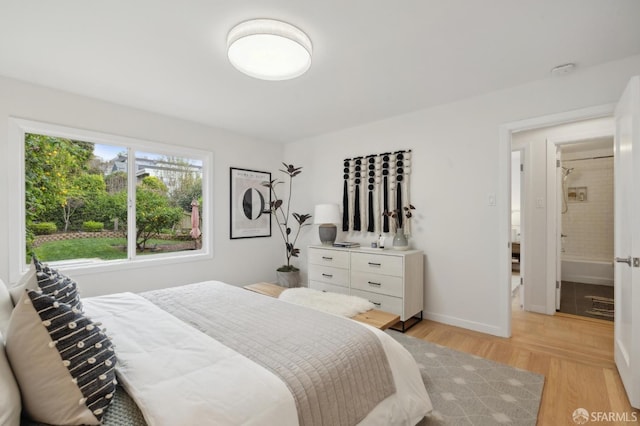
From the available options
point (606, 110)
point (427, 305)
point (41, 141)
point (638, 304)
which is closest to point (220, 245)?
point (41, 141)

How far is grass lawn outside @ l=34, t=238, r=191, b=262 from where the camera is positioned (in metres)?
2.81

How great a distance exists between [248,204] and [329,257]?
59.2 inches

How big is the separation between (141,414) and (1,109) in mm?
3012

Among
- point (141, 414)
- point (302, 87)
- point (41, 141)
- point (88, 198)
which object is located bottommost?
point (141, 414)

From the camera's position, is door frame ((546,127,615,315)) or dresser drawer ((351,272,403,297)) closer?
dresser drawer ((351,272,403,297))

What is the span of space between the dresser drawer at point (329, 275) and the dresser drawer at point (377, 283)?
0.12 meters

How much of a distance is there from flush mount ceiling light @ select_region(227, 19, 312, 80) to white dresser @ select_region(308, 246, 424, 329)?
6.63ft

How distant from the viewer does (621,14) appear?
175 centimetres

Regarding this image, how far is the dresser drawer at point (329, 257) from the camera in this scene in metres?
3.48

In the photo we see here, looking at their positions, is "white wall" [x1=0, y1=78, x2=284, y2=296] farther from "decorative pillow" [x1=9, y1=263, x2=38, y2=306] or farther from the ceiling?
"decorative pillow" [x1=9, y1=263, x2=38, y2=306]

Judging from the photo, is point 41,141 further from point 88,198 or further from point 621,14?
point 621,14

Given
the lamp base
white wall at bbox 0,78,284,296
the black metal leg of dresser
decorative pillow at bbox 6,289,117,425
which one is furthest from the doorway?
decorative pillow at bbox 6,289,117,425

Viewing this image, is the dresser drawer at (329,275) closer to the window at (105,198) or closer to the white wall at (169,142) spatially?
the white wall at (169,142)

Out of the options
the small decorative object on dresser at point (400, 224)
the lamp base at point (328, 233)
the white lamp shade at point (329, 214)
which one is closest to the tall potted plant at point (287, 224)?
the white lamp shade at point (329, 214)
